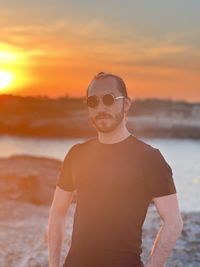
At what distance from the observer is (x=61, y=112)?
148 m

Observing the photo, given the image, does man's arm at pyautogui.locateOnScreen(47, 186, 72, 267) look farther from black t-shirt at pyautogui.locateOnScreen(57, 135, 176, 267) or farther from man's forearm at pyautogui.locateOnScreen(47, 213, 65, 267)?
black t-shirt at pyautogui.locateOnScreen(57, 135, 176, 267)

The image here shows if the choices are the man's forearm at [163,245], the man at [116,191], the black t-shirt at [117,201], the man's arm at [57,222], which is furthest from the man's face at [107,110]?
the man's forearm at [163,245]

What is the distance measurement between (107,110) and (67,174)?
0.60 metres

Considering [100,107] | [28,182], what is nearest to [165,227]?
[100,107]

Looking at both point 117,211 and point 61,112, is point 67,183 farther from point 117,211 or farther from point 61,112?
point 61,112

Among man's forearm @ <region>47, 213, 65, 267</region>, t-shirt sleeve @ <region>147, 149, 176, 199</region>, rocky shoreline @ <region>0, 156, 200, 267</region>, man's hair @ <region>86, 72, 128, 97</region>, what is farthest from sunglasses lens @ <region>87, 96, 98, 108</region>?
rocky shoreline @ <region>0, 156, 200, 267</region>

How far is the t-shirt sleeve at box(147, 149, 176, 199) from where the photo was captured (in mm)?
3840

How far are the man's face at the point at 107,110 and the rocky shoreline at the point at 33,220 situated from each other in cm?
639

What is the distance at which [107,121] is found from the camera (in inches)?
158

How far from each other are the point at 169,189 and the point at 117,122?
613mm

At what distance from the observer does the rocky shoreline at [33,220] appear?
10.4m

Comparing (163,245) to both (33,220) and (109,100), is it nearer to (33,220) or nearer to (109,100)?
(109,100)

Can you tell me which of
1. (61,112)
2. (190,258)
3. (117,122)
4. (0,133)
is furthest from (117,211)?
(61,112)

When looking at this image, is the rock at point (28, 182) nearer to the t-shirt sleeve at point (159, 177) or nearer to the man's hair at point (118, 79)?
the man's hair at point (118, 79)
